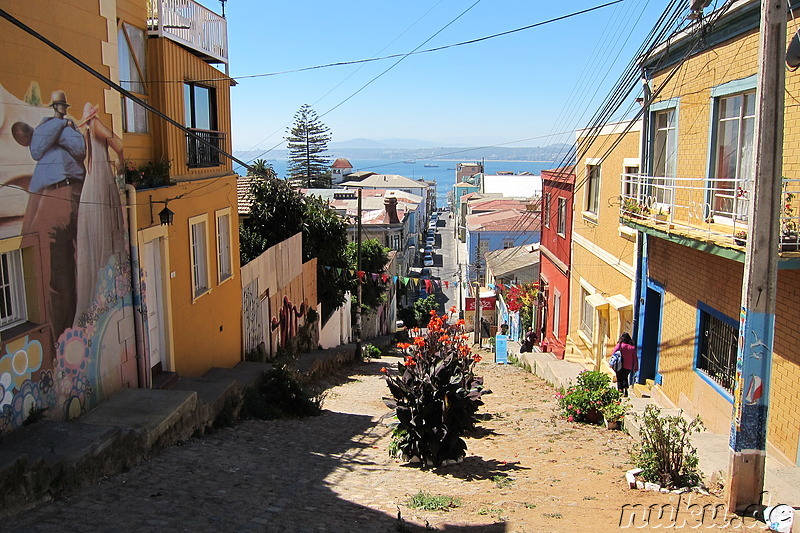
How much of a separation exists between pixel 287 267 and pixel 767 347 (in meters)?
13.4

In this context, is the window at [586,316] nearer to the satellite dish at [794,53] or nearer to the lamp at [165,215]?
the satellite dish at [794,53]

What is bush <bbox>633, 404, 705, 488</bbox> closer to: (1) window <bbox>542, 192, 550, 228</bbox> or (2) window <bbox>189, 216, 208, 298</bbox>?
(2) window <bbox>189, 216, 208, 298</bbox>

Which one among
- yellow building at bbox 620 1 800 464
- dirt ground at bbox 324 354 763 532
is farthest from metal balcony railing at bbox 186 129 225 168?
yellow building at bbox 620 1 800 464

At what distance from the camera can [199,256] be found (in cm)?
1159

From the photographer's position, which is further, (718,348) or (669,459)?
(718,348)

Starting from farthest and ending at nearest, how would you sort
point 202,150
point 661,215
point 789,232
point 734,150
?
point 202,150, point 661,215, point 734,150, point 789,232

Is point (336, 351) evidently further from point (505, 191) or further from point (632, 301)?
point (505, 191)

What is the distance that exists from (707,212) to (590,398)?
353cm

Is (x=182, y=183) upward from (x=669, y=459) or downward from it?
upward

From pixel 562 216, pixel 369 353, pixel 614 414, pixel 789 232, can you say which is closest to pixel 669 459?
pixel 789 232

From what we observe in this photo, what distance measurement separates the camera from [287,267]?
17344 mm

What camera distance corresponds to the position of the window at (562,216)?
1958 cm

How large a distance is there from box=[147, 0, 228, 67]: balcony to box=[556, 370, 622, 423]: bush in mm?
8900

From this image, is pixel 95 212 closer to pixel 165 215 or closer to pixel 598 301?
pixel 165 215
